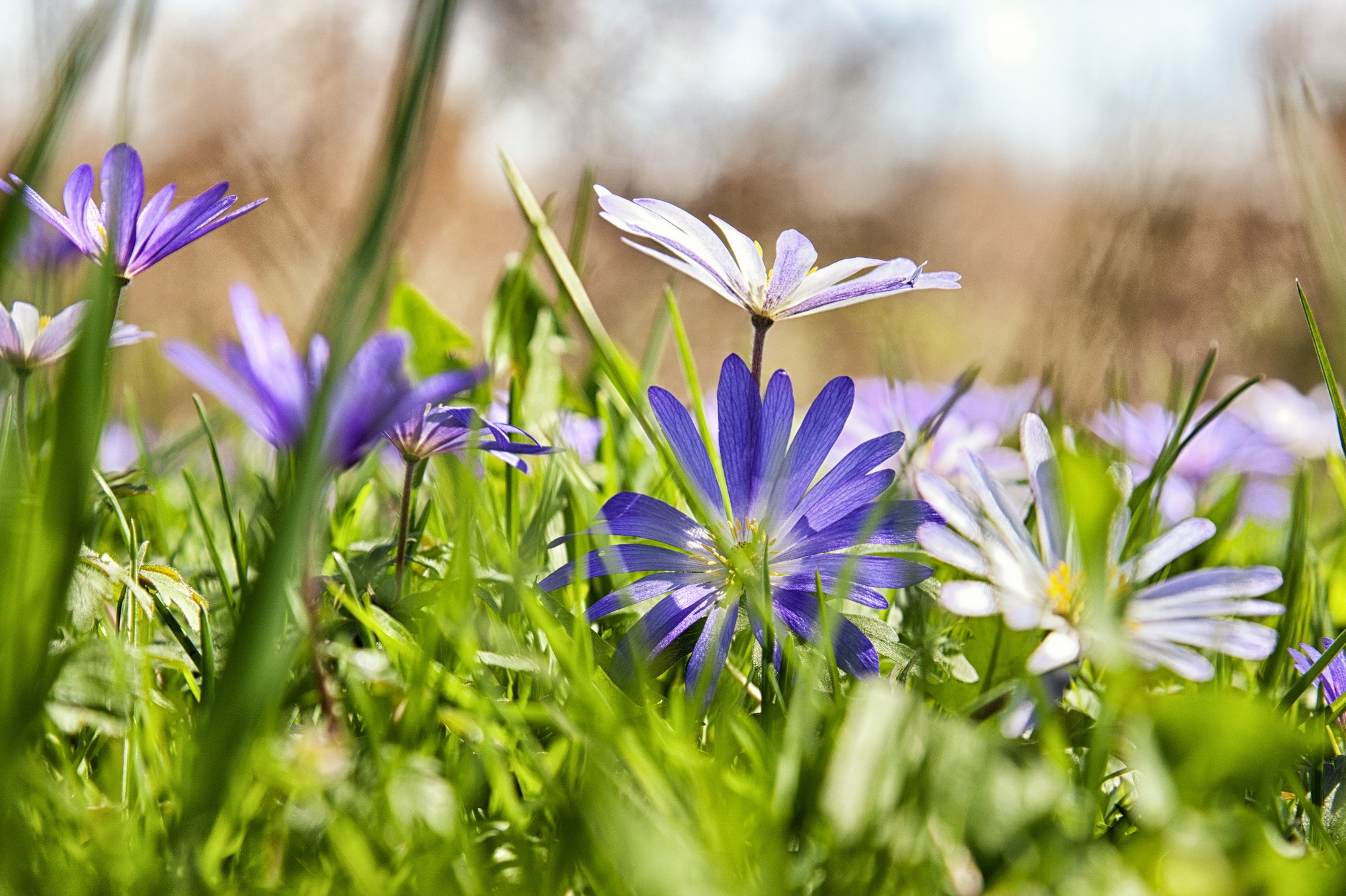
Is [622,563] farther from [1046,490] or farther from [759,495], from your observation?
[1046,490]

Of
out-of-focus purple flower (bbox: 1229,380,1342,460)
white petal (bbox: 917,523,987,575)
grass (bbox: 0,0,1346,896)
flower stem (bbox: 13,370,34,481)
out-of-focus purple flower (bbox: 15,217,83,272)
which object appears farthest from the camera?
out-of-focus purple flower (bbox: 1229,380,1342,460)

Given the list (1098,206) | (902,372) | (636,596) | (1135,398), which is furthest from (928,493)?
(1135,398)

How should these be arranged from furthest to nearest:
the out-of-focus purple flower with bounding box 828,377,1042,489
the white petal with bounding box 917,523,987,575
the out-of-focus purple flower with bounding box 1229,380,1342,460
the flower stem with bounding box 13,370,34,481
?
1. the out-of-focus purple flower with bounding box 1229,380,1342,460
2. the out-of-focus purple flower with bounding box 828,377,1042,489
3. the flower stem with bounding box 13,370,34,481
4. the white petal with bounding box 917,523,987,575

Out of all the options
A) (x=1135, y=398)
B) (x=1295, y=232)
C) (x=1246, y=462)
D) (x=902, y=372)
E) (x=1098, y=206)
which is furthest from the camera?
(x=1295, y=232)

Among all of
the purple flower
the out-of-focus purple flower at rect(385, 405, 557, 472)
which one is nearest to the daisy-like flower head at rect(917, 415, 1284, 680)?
the out-of-focus purple flower at rect(385, 405, 557, 472)

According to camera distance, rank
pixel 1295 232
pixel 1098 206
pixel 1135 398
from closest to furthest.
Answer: pixel 1098 206
pixel 1135 398
pixel 1295 232

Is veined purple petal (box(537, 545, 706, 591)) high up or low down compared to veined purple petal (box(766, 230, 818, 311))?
down

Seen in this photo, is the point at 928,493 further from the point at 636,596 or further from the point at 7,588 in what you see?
the point at 7,588

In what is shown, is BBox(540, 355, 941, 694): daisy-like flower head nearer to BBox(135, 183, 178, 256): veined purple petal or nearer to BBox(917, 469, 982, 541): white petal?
BBox(917, 469, 982, 541): white petal
